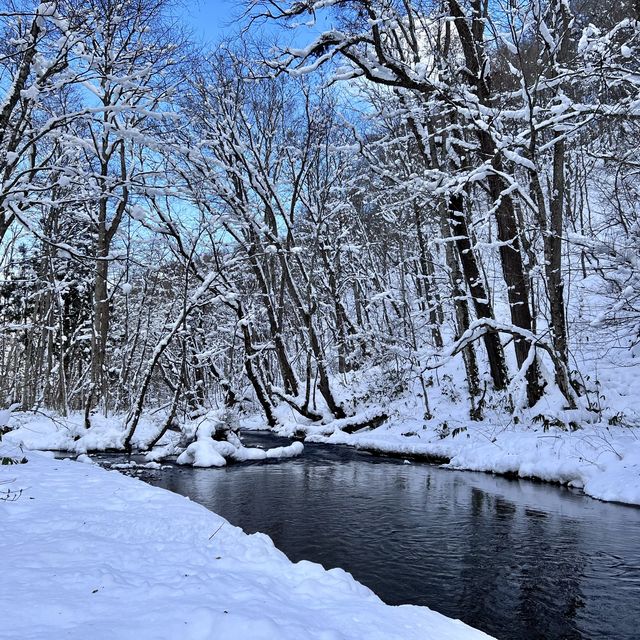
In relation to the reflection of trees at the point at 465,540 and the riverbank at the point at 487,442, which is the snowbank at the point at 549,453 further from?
the reflection of trees at the point at 465,540

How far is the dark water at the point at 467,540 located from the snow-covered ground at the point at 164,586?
3.87 ft

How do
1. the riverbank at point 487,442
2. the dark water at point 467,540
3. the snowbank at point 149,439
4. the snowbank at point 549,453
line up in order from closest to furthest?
the dark water at point 467,540
the snowbank at point 549,453
the riverbank at point 487,442
the snowbank at point 149,439

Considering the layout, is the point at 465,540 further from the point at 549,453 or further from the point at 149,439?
the point at 149,439

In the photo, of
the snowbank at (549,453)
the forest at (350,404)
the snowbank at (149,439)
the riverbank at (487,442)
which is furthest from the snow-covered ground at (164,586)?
the snowbank at (149,439)

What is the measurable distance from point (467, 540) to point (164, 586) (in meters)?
4.30

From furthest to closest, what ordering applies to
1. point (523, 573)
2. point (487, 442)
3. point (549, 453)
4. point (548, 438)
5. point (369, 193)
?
point (369, 193) < point (487, 442) < point (548, 438) < point (549, 453) < point (523, 573)

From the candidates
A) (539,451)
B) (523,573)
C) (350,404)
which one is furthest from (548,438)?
(350,404)

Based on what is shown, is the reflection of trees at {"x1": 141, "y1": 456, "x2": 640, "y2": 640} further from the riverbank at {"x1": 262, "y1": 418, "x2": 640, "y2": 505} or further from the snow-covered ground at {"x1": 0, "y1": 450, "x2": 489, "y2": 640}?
the snow-covered ground at {"x1": 0, "y1": 450, "x2": 489, "y2": 640}

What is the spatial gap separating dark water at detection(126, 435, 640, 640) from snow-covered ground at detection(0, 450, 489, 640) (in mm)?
1180

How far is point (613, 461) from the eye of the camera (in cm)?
864

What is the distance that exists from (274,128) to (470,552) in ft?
64.3

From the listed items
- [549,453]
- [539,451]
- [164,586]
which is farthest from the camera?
[539,451]

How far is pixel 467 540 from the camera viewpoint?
6.38m

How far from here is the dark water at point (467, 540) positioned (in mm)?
4449
